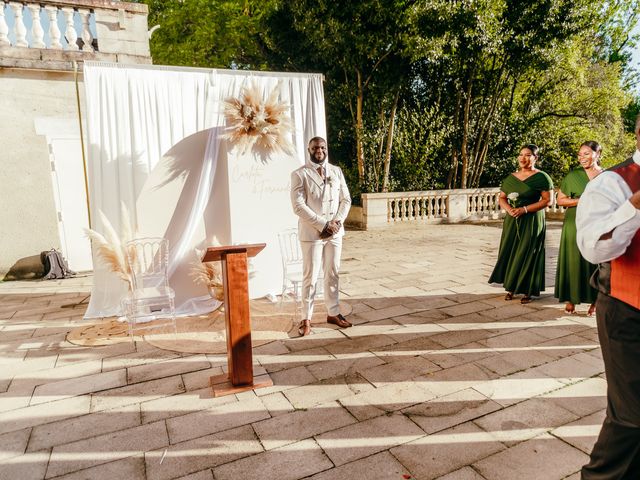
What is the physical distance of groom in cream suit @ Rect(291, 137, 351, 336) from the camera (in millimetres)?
4590

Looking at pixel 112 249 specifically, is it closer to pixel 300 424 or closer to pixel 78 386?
pixel 78 386

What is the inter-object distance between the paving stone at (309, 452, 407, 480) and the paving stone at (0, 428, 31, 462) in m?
1.94

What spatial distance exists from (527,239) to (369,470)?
12.7 ft

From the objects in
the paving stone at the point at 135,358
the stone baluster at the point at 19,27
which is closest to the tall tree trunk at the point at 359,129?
the stone baluster at the point at 19,27

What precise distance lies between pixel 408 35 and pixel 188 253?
838 centimetres

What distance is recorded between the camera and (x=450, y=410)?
10.2ft

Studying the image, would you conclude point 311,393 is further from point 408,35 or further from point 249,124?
point 408,35

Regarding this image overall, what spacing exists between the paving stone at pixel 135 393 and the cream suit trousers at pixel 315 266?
1.56 meters

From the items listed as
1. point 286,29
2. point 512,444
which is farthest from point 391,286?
point 286,29

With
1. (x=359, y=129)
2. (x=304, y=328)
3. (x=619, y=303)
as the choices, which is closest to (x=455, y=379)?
(x=304, y=328)

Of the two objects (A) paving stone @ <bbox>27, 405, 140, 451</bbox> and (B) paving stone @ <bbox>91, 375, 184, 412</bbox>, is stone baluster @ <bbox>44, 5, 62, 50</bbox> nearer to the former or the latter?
(B) paving stone @ <bbox>91, 375, 184, 412</bbox>

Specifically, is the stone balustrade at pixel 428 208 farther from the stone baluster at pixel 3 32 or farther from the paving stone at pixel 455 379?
the paving stone at pixel 455 379

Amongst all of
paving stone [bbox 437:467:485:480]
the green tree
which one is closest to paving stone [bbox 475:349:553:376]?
paving stone [bbox 437:467:485:480]

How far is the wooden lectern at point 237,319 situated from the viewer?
137 inches
